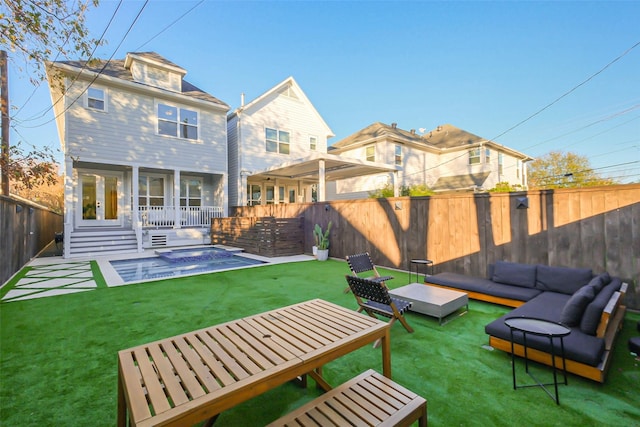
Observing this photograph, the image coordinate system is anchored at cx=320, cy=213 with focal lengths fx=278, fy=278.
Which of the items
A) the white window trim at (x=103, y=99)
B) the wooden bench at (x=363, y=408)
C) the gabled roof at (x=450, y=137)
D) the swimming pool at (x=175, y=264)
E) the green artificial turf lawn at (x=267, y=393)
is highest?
the gabled roof at (x=450, y=137)

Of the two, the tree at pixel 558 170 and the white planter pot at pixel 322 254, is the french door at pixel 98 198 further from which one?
the tree at pixel 558 170

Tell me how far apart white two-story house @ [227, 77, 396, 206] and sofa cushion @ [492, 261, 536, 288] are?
28.6 feet

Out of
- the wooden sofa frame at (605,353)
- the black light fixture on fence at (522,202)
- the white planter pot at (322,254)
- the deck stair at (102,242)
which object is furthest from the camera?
the deck stair at (102,242)

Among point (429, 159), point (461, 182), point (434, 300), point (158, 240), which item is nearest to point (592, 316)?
point (434, 300)

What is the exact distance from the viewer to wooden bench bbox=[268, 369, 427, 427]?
1660 mm

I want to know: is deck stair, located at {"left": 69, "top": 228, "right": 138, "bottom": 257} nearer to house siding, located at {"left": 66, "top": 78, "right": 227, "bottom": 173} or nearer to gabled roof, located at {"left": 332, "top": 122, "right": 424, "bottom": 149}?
house siding, located at {"left": 66, "top": 78, "right": 227, "bottom": 173}

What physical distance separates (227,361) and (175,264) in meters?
8.66

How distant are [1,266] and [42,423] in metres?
6.30

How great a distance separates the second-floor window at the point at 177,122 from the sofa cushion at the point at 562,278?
1482cm

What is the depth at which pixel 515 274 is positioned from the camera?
16.8 ft

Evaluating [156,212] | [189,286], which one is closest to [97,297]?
[189,286]

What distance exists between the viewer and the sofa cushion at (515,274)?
16.3 feet

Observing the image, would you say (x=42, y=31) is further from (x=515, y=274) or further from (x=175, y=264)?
(x=515, y=274)

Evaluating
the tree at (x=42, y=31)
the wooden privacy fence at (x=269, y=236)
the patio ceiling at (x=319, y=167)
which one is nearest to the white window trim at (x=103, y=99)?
the tree at (x=42, y=31)
